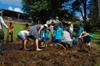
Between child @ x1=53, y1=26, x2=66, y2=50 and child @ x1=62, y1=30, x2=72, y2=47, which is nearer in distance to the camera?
child @ x1=53, y1=26, x2=66, y2=50

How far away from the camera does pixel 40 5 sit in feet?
233

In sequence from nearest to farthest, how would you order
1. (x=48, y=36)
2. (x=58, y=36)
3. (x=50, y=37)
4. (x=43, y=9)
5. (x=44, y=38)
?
(x=58, y=36) < (x=50, y=37) < (x=44, y=38) < (x=48, y=36) < (x=43, y=9)

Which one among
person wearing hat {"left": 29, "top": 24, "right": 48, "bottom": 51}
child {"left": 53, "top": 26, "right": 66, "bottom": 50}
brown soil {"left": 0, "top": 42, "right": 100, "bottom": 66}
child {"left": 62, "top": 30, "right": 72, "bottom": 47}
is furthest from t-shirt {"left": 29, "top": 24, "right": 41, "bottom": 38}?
child {"left": 62, "top": 30, "right": 72, "bottom": 47}

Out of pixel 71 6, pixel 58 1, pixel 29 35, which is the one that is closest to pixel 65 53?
pixel 29 35

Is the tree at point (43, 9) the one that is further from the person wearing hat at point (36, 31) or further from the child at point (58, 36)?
the person wearing hat at point (36, 31)

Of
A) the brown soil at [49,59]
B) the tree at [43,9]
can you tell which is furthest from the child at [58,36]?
the tree at [43,9]

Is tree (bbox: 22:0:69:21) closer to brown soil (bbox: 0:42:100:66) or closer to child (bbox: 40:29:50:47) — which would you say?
child (bbox: 40:29:50:47)

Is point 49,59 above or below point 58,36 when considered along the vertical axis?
below

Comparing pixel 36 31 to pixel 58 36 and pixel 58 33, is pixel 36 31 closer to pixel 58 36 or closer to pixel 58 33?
pixel 58 36

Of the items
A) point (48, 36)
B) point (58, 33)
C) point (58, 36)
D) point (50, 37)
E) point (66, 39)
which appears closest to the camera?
point (58, 36)

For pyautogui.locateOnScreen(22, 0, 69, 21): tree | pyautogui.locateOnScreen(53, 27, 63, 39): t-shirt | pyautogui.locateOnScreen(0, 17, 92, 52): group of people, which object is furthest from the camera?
pyautogui.locateOnScreen(22, 0, 69, 21): tree

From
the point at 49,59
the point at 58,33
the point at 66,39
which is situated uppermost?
the point at 58,33

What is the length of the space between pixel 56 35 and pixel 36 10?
53.0 meters

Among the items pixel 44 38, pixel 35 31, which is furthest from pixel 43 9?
pixel 35 31
